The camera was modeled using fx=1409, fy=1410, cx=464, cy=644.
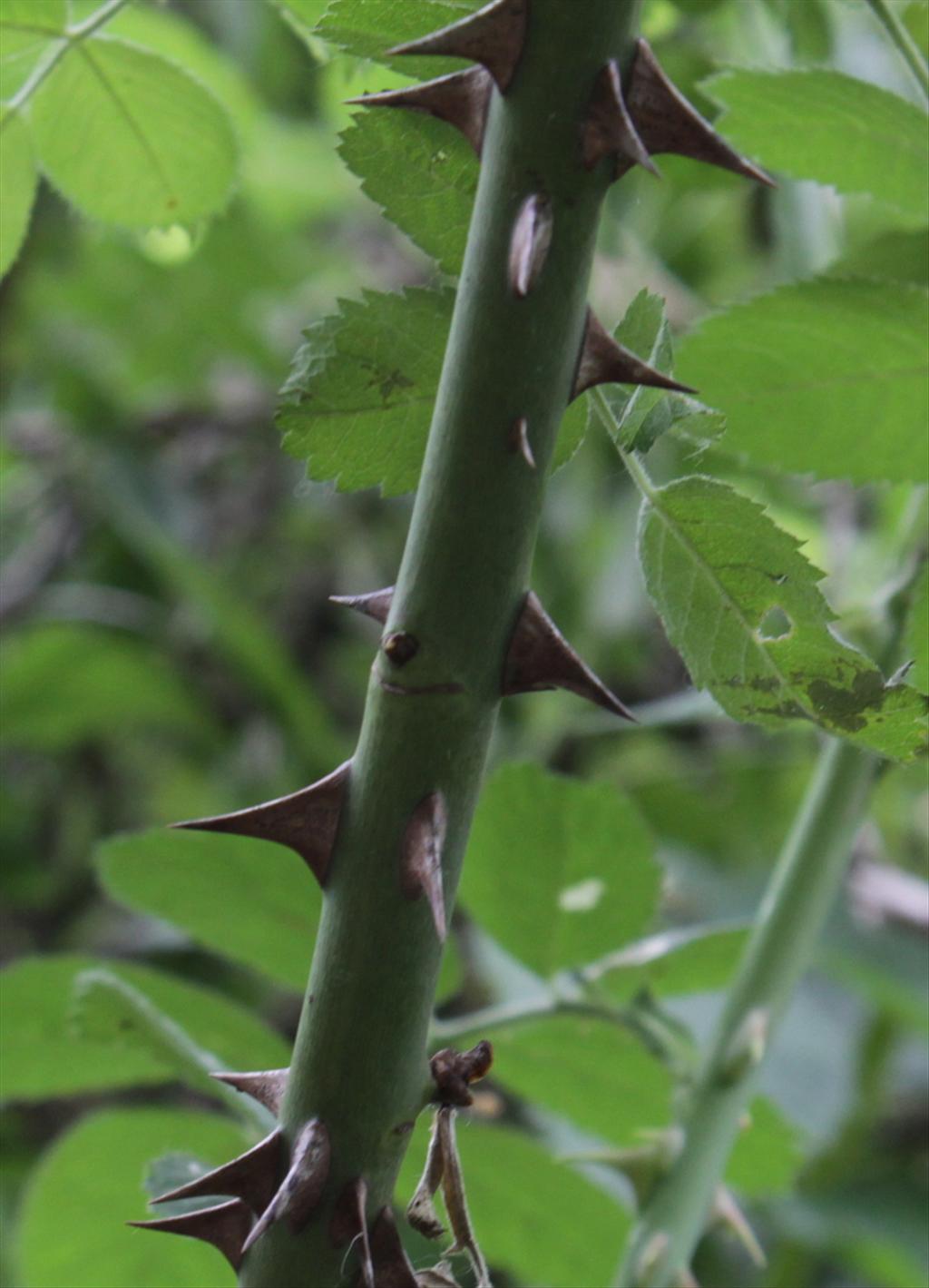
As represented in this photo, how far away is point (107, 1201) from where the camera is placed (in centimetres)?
59

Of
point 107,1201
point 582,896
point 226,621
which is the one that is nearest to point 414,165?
point 582,896

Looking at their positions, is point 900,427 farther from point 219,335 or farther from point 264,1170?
point 219,335

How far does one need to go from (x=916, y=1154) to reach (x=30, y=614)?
1.07m

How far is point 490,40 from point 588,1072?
0.48m

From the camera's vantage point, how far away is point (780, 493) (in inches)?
55.9

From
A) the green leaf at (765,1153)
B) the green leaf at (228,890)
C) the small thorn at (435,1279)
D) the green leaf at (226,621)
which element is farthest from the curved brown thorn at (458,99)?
the green leaf at (226,621)

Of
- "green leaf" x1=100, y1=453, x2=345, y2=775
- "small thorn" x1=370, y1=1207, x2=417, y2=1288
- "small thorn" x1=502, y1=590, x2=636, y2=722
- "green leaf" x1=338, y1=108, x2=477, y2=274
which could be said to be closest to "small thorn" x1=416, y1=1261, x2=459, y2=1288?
"small thorn" x1=370, y1=1207, x2=417, y2=1288

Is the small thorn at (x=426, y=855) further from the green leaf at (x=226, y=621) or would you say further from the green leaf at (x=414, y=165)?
the green leaf at (x=226, y=621)

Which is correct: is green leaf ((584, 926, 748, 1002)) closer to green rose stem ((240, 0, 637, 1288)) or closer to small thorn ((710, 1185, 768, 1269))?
small thorn ((710, 1185, 768, 1269))

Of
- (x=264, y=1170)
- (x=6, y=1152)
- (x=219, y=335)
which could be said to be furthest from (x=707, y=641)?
(x=219, y=335)

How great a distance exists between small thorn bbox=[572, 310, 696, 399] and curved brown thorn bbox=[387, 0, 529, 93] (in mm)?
51

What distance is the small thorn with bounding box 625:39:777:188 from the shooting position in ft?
0.95

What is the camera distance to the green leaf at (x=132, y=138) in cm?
47

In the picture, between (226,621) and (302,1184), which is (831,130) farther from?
(226,621)
